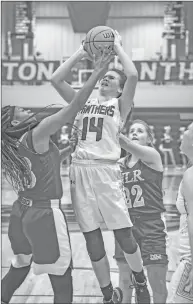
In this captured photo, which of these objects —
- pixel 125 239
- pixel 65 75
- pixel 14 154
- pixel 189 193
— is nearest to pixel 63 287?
pixel 125 239

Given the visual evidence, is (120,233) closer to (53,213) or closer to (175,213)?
(53,213)

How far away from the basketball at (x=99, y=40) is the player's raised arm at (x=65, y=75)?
0.04 meters

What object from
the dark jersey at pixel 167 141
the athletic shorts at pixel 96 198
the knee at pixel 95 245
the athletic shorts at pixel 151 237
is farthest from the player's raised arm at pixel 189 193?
the dark jersey at pixel 167 141

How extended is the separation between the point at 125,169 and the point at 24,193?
0.62m

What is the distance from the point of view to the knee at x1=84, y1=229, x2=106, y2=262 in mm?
2195

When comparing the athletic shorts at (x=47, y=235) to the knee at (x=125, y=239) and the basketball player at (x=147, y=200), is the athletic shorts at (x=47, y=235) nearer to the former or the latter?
the knee at (x=125, y=239)

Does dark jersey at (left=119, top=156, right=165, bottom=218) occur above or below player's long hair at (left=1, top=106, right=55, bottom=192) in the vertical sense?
below

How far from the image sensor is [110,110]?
221 centimetres

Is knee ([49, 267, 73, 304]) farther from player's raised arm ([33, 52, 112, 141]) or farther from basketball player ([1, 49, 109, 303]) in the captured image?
player's raised arm ([33, 52, 112, 141])

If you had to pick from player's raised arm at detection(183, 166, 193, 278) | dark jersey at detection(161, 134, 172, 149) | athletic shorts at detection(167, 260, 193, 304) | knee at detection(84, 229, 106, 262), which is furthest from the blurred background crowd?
athletic shorts at detection(167, 260, 193, 304)

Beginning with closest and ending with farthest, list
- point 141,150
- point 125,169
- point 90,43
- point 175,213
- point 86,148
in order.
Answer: point 90,43
point 86,148
point 141,150
point 125,169
point 175,213

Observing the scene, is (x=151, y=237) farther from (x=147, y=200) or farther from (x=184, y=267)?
(x=184, y=267)

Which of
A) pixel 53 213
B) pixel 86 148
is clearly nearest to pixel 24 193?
pixel 53 213

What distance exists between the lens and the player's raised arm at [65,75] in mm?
2109
